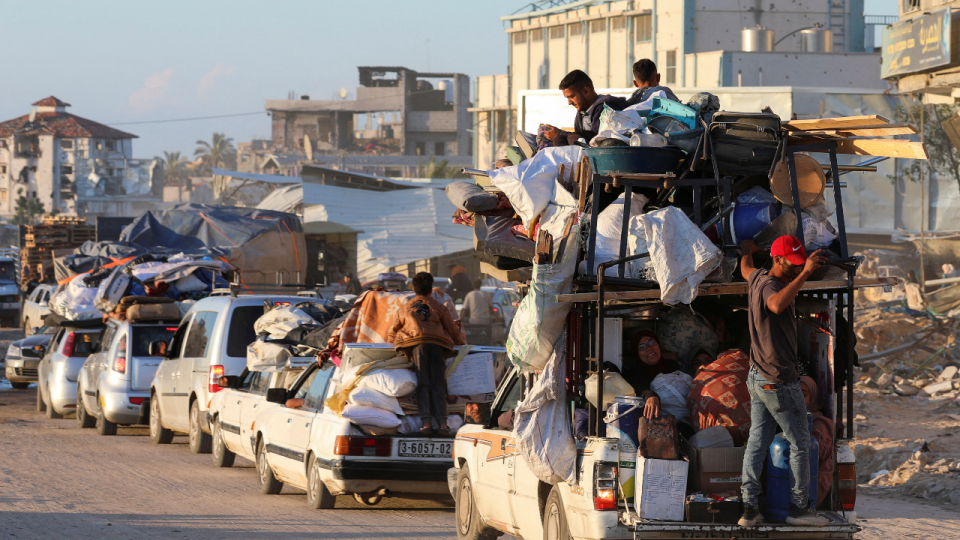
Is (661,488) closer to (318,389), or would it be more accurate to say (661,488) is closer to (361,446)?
(361,446)

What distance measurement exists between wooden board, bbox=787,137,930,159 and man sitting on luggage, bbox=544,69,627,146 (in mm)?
1242

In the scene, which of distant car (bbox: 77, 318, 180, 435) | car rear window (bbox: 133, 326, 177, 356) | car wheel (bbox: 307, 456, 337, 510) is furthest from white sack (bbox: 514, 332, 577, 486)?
car rear window (bbox: 133, 326, 177, 356)

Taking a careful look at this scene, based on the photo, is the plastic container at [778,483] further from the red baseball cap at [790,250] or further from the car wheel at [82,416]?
the car wheel at [82,416]

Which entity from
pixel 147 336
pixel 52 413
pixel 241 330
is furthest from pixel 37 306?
pixel 241 330

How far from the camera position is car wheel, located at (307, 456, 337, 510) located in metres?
10.2

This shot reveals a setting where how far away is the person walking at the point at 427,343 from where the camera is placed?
10227mm

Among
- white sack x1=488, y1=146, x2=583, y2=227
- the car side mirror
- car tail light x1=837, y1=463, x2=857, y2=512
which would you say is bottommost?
the car side mirror

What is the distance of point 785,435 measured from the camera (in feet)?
20.9

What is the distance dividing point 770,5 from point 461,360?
5042 cm

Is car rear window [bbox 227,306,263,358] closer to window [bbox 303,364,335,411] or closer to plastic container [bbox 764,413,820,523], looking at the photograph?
window [bbox 303,364,335,411]

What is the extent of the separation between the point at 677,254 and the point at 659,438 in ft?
3.50

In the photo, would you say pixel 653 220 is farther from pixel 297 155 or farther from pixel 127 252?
pixel 297 155

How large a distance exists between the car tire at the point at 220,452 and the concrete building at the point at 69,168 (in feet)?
318

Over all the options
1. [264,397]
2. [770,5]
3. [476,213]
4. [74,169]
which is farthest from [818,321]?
[74,169]
